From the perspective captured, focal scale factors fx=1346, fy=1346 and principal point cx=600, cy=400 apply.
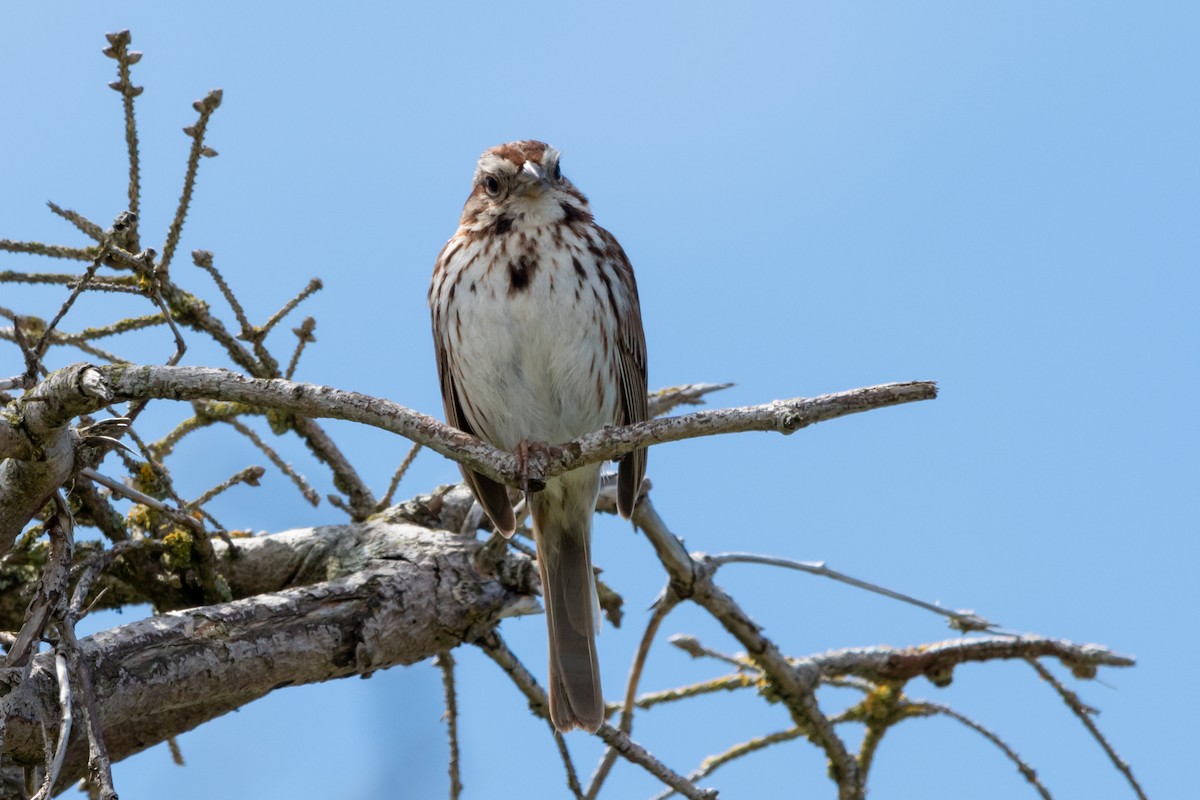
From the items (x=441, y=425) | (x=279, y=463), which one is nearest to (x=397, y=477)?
(x=279, y=463)

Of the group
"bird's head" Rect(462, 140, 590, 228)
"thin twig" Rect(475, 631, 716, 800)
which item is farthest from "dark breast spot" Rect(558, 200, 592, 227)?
"thin twig" Rect(475, 631, 716, 800)

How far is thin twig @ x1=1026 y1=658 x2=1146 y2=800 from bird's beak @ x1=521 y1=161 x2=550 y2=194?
8.01 feet

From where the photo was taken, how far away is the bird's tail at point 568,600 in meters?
4.73

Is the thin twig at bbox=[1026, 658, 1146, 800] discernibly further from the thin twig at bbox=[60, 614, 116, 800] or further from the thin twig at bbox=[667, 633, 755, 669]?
the thin twig at bbox=[60, 614, 116, 800]

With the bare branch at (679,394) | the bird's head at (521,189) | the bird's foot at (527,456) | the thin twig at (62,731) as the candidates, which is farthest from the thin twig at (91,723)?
the bare branch at (679,394)

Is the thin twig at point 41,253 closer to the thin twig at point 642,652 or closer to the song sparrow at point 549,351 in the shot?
the song sparrow at point 549,351

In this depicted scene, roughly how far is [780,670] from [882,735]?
1.47ft

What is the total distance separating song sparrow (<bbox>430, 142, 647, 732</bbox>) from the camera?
4.67 meters

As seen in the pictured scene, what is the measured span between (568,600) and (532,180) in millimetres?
1561

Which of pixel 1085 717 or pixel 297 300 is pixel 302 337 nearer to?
pixel 297 300

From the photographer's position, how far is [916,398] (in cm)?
271

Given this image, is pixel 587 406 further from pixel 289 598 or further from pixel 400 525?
pixel 289 598

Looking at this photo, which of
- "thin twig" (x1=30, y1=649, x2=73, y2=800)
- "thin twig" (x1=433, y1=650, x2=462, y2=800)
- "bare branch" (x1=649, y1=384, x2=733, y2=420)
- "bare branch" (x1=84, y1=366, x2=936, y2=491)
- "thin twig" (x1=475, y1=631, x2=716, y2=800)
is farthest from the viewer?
"bare branch" (x1=649, y1=384, x2=733, y2=420)

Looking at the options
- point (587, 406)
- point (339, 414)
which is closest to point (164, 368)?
point (339, 414)
